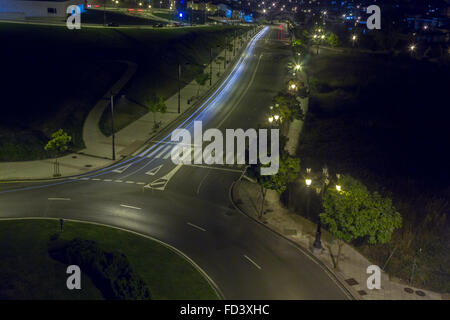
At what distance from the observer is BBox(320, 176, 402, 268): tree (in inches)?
993

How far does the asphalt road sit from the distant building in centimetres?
6488

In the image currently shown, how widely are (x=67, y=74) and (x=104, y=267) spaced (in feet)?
162

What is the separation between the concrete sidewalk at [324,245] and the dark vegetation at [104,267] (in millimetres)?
12926

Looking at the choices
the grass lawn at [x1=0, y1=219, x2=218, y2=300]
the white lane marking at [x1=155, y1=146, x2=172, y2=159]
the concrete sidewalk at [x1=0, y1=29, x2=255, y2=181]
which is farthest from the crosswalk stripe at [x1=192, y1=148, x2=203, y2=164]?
the grass lawn at [x1=0, y1=219, x2=218, y2=300]

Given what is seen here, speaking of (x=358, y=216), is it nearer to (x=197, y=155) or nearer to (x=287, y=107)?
(x=197, y=155)

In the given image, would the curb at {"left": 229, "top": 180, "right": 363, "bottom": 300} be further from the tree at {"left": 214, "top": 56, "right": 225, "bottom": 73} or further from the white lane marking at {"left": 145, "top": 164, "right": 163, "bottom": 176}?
the tree at {"left": 214, "top": 56, "right": 225, "bottom": 73}

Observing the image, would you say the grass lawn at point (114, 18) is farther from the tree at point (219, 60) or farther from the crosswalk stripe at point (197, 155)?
the crosswalk stripe at point (197, 155)

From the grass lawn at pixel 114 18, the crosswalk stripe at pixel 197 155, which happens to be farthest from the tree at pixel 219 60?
the crosswalk stripe at pixel 197 155

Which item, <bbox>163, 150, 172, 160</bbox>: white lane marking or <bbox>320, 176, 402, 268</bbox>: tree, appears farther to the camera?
<bbox>163, 150, 172, 160</bbox>: white lane marking

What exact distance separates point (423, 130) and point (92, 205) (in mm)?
43595

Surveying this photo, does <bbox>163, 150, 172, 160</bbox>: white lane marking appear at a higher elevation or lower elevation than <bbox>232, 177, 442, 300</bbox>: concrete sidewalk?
higher

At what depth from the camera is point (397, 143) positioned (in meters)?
48.6
